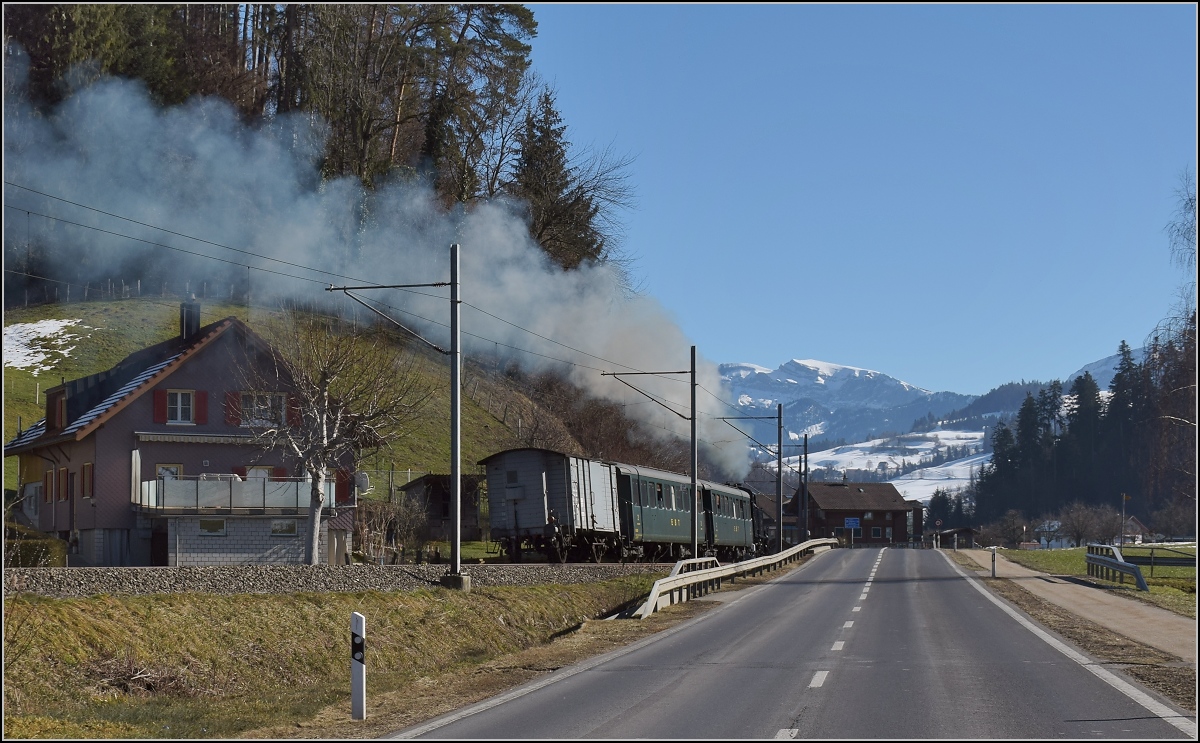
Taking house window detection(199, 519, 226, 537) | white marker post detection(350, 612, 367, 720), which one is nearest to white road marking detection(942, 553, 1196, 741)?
white marker post detection(350, 612, 367, 720)

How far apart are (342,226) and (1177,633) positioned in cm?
5618

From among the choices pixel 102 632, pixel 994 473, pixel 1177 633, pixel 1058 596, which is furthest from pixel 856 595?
pixel 994 473

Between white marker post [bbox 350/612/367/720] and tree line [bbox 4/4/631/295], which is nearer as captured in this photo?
white marker post [bbox 350/612/367/720]

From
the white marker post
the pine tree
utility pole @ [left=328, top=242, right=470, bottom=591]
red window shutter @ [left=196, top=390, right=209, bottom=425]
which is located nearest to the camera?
the white marker post

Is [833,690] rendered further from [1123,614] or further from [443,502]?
[443,502]

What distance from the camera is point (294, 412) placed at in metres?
40.2

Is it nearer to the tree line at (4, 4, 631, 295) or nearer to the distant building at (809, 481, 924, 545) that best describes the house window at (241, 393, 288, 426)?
the tree line at (4, 4, 631, 295)

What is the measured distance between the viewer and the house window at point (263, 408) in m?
37.9

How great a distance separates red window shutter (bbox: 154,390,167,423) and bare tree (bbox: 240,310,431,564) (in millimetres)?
2696

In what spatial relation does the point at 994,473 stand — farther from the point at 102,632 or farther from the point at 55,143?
the point at 102,632

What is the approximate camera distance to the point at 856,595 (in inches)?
1256

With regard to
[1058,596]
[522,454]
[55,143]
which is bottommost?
[1058,596]

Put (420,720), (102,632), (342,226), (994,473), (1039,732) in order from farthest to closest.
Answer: (994,473)
(342,226)
(102,632)
(420,720)
(1039,732)

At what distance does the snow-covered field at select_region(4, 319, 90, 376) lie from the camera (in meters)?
62.5
